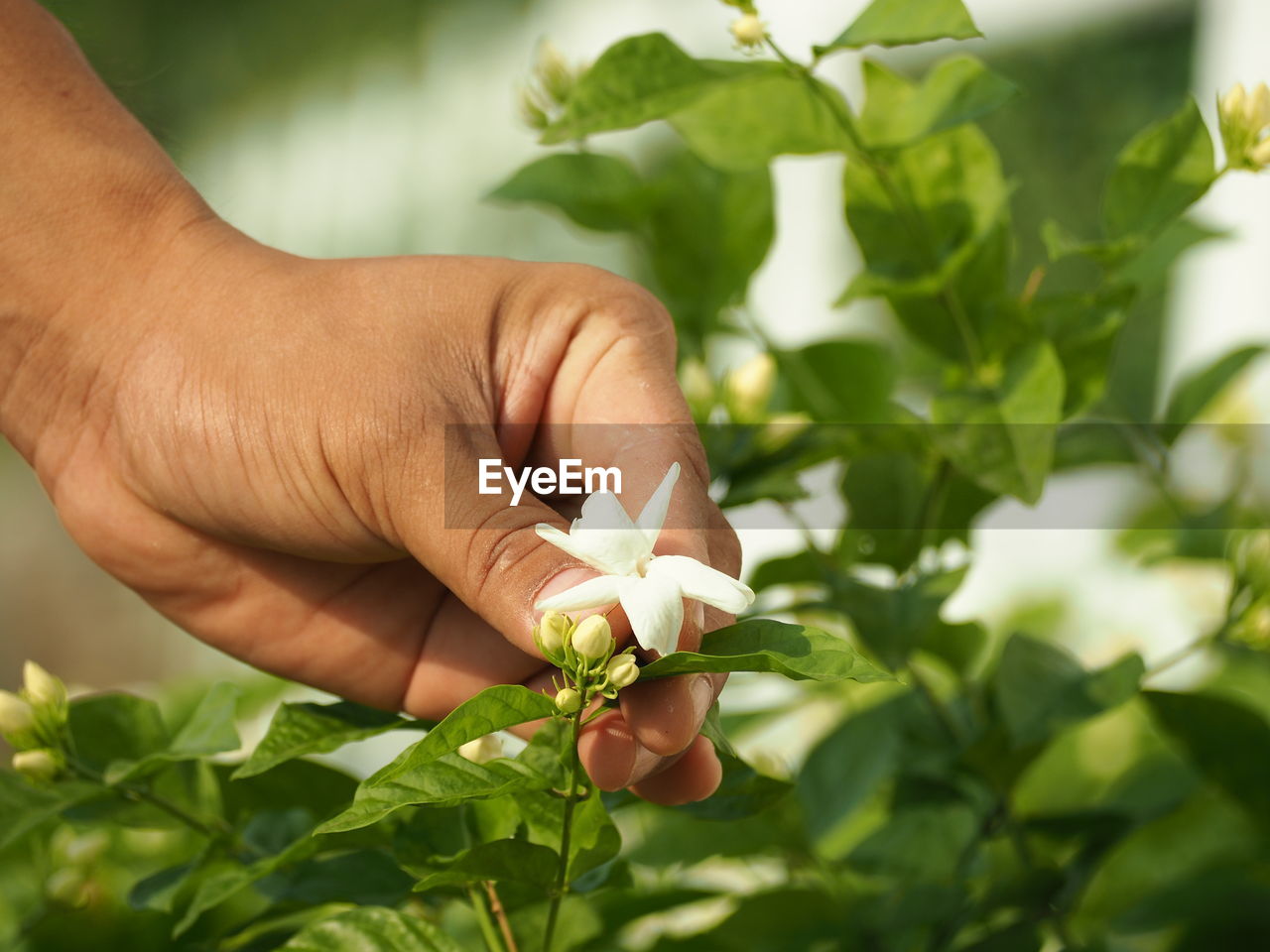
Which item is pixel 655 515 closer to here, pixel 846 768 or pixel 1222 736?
pixel 846 768

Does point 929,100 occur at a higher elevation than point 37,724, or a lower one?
higher

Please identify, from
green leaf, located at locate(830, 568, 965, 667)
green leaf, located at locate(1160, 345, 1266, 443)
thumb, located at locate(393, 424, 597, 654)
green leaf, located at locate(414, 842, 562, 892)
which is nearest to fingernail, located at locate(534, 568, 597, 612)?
thumb, located at locate(393, 424, 597, 654)

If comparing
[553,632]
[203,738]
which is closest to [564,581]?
[553,632]

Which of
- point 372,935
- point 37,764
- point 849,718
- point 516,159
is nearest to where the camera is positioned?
point 372,935

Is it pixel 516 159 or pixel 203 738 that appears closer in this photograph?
pixel 203 738

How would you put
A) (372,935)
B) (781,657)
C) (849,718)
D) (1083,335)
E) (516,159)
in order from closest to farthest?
(781,657) < (372,935) < (1083,335) < (849,718) < (516,159)

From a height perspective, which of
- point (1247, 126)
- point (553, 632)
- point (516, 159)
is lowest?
point (516, 159)

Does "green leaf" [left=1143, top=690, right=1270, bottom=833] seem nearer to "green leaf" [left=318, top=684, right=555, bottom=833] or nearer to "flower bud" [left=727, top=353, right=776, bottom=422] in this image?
"flower bud" [left=727, top=353, right=776, bottom=422]
